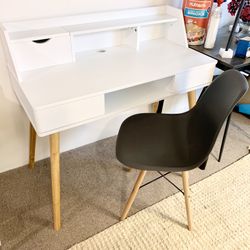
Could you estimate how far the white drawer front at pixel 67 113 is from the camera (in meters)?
0.95

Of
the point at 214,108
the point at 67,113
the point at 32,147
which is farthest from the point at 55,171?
the point at 214,108

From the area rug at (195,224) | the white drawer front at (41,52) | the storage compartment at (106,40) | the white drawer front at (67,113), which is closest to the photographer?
the white drawer front at (67,113)

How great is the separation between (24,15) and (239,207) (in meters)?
1.46

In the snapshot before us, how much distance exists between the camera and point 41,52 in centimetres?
114

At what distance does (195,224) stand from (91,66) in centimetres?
96

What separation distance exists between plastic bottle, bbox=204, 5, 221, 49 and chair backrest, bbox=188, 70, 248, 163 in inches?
17.7

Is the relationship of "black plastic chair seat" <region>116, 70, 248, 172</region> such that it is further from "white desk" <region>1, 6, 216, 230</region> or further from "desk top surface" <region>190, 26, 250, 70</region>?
"desk top surface" <region>190, 26, 250, 70</region>

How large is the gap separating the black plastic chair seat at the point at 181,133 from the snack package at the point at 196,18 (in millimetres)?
477

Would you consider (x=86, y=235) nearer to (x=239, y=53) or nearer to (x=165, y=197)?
(x=165, y=197)

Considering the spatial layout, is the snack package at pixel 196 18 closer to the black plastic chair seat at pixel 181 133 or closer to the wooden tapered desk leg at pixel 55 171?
the black plastic chair seat at pixel 181 133

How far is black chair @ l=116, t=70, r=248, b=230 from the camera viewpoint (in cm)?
103

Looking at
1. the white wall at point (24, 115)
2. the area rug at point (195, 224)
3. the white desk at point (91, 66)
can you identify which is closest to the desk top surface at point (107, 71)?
the white desk at point (91, 66)

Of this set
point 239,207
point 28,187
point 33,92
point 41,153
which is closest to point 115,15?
point 33,92

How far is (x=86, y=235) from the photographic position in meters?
1.26
